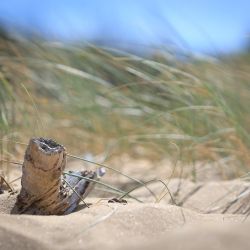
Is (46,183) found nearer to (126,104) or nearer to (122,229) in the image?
(122,229)

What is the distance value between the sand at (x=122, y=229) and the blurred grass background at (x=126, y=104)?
34.4 inches

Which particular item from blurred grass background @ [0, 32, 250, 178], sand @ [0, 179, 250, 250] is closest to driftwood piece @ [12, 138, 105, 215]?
sand @ [0, 179, 250, 250]

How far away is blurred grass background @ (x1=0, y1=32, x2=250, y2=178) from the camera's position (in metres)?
2.38

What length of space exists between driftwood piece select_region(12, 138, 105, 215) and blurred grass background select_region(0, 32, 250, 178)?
2.81 feet

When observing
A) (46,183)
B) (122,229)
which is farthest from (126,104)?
(122,229)

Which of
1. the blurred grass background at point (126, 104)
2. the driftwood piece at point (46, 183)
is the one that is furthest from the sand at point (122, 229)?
the blurred grass background at point (126, 104)

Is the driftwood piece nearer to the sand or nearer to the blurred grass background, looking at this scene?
the sand

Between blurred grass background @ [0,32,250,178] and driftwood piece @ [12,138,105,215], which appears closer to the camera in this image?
driftwood piece @ [12,138,105,215]

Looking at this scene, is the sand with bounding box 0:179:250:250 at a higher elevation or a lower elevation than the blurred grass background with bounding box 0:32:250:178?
higher

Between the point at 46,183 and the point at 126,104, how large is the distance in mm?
1436

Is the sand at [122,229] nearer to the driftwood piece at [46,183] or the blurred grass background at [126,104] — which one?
the driftwood piece at [46,183]

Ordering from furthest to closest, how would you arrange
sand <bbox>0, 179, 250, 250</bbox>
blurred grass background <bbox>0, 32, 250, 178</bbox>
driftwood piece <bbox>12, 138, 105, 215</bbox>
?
blurred grass background <bbox>0, 32, 250, 178</bbox> < driftwood piece <bbox>12, 138, 105, 215</bbox> < sand <bbox>0, 179, 250, 250</bbox>

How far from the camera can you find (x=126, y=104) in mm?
2789

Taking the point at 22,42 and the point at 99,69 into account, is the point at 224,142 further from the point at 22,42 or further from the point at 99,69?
the point at 22,42
